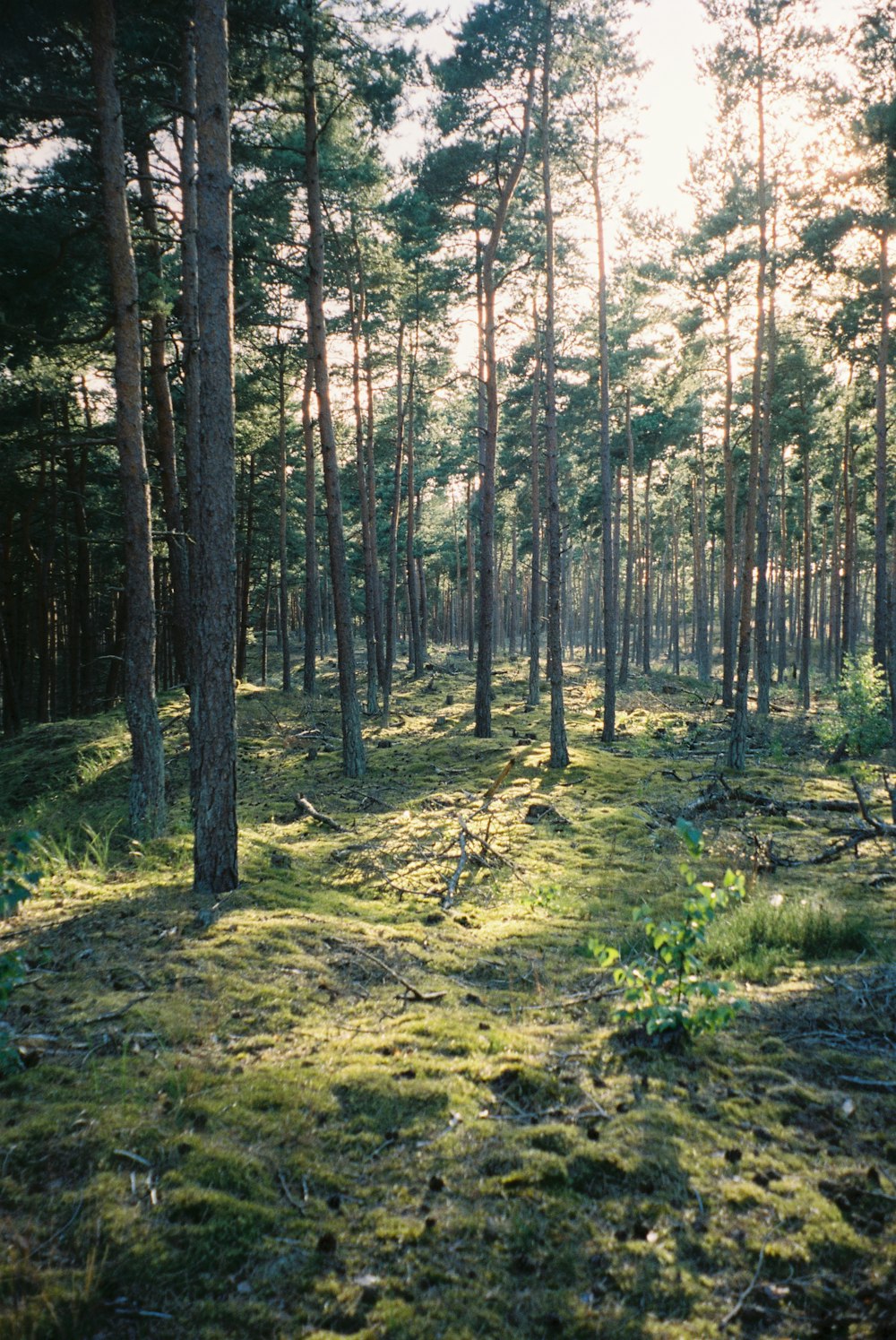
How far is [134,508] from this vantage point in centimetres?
902

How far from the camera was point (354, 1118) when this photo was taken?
3418mm

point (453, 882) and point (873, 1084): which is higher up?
point (873, 1084)

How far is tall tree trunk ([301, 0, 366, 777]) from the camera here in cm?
1151

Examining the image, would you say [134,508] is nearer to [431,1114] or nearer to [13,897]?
[13,897]

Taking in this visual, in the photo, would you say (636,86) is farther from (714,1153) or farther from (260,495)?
(714,1153)

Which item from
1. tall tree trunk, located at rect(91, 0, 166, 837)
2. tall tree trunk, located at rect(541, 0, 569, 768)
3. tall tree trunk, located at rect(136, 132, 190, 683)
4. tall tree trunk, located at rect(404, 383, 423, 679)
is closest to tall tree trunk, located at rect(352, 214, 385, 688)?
tall tree trunk, located at rect(404, 383, 423, 679)

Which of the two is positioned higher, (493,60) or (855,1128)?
(493,60)

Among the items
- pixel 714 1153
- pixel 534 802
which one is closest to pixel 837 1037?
pixel 714 1153

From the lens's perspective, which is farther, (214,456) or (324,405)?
(324,405)

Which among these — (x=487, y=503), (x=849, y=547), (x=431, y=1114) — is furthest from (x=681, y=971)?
(x=849, y=547)

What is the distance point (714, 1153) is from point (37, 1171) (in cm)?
294

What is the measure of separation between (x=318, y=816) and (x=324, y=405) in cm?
714

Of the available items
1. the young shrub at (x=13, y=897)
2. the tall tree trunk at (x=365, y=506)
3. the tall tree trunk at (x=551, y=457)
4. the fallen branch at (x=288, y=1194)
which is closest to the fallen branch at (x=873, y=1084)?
the fallen branch at (x=288, y=1194)

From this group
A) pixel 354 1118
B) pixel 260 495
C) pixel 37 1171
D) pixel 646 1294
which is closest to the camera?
pixel 646 1294
